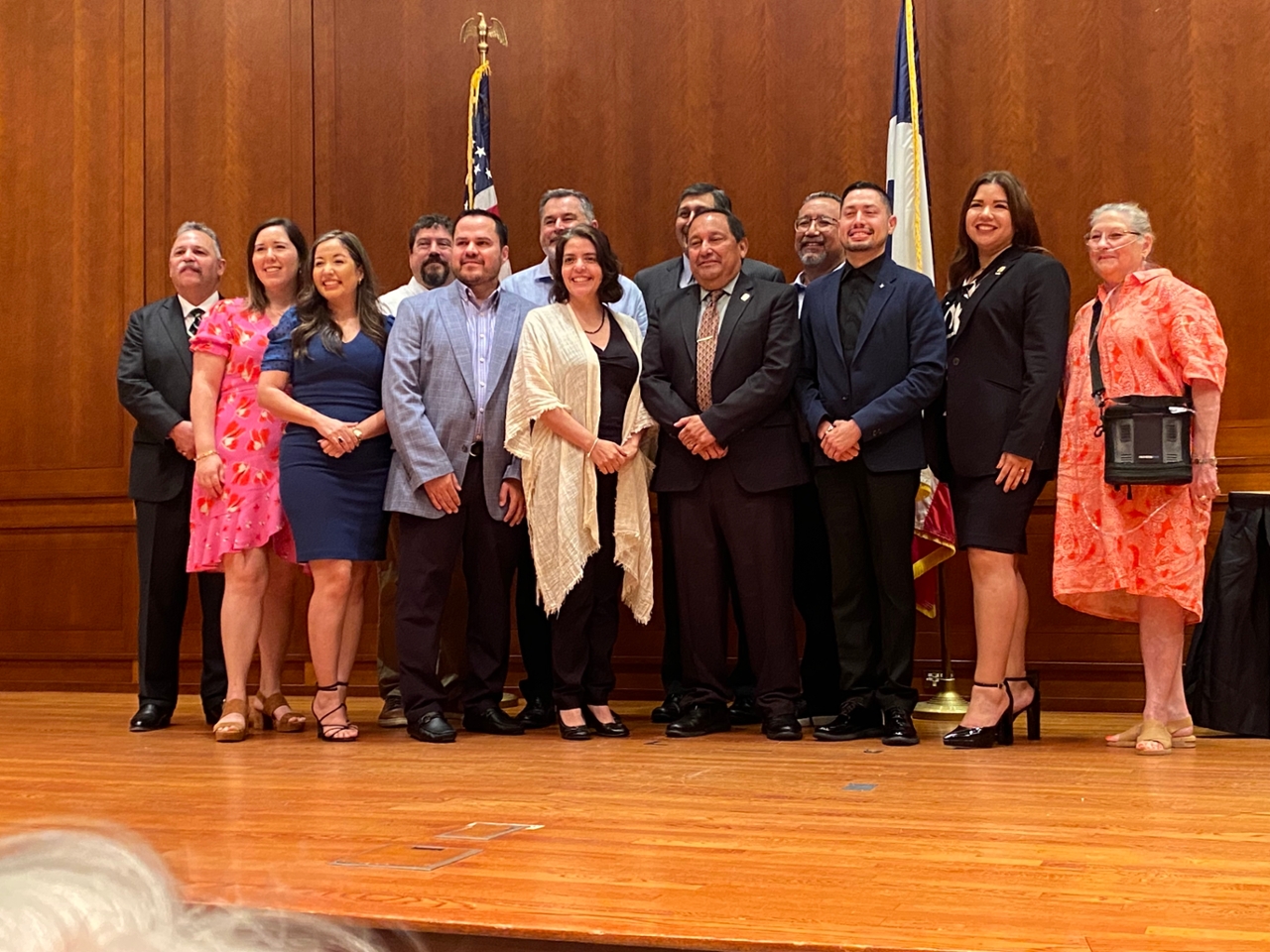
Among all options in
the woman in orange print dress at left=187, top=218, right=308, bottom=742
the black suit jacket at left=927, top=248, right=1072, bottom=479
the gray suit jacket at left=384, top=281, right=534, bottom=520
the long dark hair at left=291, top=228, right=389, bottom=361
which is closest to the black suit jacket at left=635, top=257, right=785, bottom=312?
the gray suit jacket at left=384, top=281, right=534, bottom=520

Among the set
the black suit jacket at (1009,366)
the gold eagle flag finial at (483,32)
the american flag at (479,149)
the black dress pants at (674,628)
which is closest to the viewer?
the black suit jacket at (1009,366)

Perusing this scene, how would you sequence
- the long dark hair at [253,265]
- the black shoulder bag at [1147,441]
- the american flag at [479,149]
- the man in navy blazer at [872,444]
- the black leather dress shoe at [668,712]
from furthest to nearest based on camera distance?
the american flag at [479,149] → the black leather dress shoe at [668,712] → the long dark hair at [253,265] → the man in navy blazer at [872,444] → the black shoulder bag at [1147,441]

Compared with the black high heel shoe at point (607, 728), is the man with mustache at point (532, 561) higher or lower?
higher

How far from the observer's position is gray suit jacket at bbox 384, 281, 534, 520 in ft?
13.3

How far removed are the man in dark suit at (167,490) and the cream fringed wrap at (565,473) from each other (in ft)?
3.79

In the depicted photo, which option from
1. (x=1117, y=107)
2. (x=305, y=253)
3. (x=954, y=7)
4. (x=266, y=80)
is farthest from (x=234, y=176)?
(x=1117, y=107)

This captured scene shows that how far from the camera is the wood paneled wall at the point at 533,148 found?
4.82 m

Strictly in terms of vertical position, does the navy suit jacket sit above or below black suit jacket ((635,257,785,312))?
below

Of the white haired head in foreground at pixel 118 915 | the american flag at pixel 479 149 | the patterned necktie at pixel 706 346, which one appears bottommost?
the white haired head in foreground at pixel 118 915

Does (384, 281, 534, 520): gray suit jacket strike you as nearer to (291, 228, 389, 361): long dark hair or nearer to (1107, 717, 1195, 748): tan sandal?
(291, 228, 389, 361): long dark hair

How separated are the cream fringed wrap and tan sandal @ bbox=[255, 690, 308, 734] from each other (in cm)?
92

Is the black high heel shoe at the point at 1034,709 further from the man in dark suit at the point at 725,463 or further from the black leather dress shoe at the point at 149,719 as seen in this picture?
the black leather dress shoe at the point at 149,719

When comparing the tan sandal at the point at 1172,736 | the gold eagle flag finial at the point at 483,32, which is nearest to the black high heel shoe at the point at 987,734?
the tan sandal at the point at 1172,736

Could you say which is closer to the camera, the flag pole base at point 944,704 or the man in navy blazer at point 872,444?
the man in navy blazer at point 872,444
